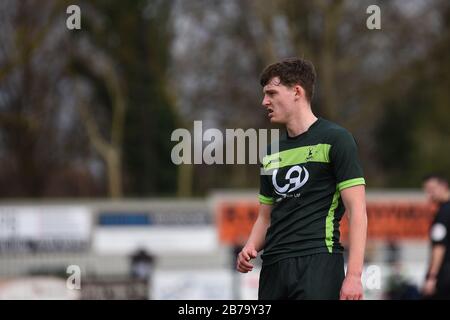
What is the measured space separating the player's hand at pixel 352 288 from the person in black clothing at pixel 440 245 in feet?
16.9

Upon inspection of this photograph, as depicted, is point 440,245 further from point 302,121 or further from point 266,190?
point 302,121

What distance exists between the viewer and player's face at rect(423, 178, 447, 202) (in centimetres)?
949

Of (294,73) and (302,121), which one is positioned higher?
(294,73)

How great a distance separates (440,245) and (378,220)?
9311 mm

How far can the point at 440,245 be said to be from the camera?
9.41 m

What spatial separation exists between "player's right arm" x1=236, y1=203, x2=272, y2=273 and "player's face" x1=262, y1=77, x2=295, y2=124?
55cm

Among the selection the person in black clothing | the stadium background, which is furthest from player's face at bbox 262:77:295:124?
the stadium background

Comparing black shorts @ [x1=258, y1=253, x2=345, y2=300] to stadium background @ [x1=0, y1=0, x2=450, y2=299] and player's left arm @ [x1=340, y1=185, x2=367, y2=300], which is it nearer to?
player's left arm @ [x1=340, y1=185, x2=367, y2=300]

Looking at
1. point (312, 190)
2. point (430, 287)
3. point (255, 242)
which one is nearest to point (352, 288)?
point (312, 190)

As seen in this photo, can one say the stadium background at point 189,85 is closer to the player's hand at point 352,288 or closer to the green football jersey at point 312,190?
the green football jersey at point 312,190

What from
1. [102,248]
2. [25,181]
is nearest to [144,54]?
[25,181]

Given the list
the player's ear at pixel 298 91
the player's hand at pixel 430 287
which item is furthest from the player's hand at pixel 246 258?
the player's hand at pixel 430 287

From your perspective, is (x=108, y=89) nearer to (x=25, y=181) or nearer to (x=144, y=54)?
(x=144, y=54)
